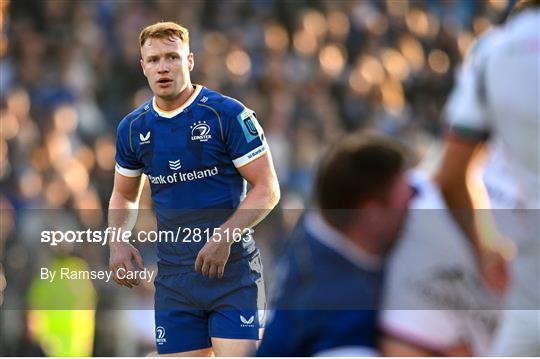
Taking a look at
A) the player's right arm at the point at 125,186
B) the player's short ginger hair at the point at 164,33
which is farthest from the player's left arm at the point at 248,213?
the player's short ginger hair at the point at 164,33

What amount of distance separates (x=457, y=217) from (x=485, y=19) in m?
11.2

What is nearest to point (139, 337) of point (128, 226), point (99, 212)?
point (99, 212)

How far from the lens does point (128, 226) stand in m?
6.24

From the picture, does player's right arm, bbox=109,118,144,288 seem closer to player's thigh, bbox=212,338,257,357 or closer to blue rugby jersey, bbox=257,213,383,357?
player's thigh, bbox=212,338,257,357

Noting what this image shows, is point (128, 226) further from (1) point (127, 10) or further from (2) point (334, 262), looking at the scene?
(1) point (127, 10)

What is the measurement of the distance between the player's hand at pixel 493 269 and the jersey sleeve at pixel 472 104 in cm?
42

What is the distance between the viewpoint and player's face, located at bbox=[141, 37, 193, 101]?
19.8 ft

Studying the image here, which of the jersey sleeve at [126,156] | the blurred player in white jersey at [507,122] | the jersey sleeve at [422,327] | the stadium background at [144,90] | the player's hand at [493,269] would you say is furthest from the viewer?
the stadium background at [144,90]

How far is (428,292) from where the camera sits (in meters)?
4.41

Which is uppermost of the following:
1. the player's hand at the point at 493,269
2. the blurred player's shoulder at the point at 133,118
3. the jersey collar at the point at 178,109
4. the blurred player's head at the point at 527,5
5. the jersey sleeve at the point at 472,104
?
the blurred player's head at the point at 527,5

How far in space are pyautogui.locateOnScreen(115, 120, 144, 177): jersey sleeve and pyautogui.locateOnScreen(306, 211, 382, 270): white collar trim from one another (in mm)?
2000

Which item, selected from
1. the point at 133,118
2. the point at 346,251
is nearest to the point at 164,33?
the point at 133,118

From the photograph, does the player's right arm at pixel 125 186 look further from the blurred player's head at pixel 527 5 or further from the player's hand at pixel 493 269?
the blurred player's head at pixel 527 5

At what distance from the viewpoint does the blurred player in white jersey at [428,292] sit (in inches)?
169
